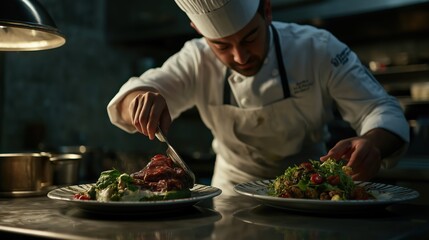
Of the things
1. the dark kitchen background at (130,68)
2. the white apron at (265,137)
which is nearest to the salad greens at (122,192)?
the white apron at (265,137)

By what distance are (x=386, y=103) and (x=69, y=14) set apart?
2968mm

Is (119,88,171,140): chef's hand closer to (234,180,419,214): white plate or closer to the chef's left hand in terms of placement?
(234,180,419,214): white plate

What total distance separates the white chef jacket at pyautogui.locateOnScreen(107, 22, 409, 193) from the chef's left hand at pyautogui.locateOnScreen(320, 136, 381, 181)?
1.33 ft

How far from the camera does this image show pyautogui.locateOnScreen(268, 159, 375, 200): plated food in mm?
1176

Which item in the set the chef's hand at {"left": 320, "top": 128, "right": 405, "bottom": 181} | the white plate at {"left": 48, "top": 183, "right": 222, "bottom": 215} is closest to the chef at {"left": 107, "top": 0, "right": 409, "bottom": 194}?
the chef's hand at {"left": 320, "top": 128, "right": 405, "bottom": 181}

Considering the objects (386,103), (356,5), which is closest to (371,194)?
(386,103)

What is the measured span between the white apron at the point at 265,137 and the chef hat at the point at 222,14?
34 cm

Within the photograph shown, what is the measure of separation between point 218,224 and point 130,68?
3.74 m

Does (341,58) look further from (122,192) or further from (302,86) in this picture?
(122,192)

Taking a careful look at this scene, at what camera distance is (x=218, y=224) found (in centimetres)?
99

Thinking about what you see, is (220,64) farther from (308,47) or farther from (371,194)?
(371,194)

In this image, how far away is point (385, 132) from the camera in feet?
5.51

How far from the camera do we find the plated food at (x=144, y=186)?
1108mm

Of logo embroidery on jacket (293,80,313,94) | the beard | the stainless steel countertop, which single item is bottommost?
the stainless steel countertop
